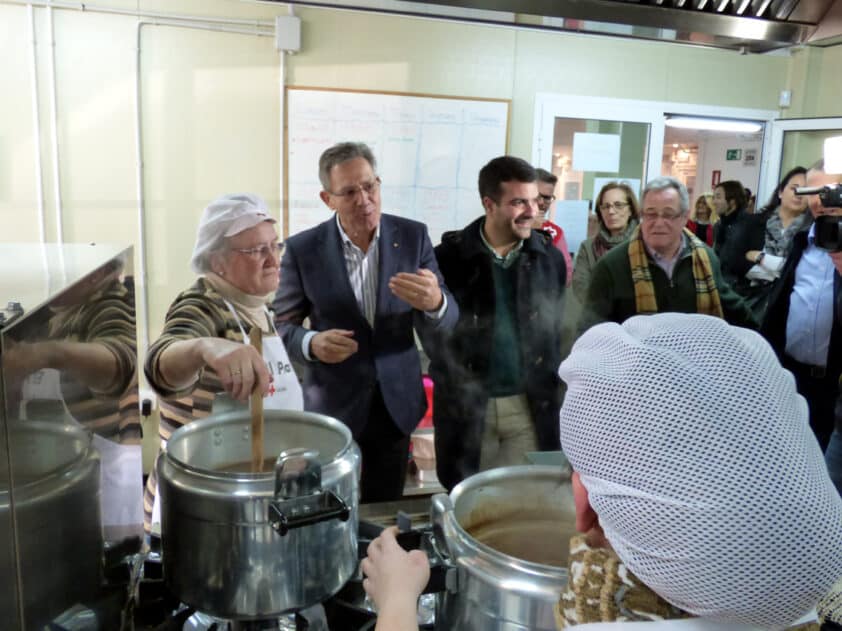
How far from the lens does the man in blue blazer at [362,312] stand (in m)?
1.72

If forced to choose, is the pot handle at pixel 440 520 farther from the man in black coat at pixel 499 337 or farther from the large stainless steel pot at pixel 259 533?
the man in black coat at pixel 499 337

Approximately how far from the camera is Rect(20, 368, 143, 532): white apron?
472 millimetres

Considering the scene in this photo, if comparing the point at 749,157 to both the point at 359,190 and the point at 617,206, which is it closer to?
the point at 617,206

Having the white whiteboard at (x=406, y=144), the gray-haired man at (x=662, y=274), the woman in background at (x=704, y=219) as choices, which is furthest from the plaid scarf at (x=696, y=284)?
the woman in background at (x=704, y=219)

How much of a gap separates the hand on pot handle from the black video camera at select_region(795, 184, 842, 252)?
58.4 inches

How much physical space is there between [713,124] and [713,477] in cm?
310

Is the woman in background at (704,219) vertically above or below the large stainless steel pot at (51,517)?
above

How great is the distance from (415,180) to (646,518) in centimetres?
228

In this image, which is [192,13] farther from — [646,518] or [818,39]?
[646,518]

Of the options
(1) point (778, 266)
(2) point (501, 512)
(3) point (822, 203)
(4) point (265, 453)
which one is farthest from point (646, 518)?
(1) point (778, 266)

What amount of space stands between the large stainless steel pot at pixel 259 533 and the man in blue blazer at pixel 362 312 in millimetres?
993

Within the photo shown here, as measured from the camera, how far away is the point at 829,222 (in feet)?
5.46

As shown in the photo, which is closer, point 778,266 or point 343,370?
point 343,370

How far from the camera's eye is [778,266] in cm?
263
